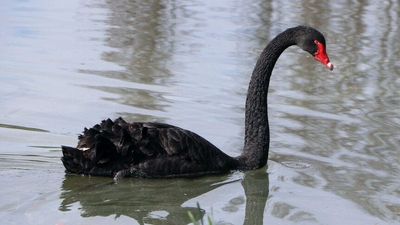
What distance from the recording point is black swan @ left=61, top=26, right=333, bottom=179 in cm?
587

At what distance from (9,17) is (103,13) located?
1.19 m

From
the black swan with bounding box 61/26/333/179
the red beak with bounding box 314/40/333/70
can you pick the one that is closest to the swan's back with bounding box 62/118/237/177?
the black swan with bounding box 61/26/333/179

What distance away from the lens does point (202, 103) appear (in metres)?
7.70

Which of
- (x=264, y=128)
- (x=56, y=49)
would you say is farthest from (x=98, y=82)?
(x=264, y=128)

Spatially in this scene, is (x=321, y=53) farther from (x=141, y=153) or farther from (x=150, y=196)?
(x=150, y=196)

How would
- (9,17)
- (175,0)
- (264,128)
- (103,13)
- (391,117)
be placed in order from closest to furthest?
(264,128) → (391,117) → (9,17) → (103,13) → (175,0)

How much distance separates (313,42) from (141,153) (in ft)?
4.64

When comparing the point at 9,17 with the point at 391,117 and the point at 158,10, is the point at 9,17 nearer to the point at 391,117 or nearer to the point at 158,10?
the point at 158,10

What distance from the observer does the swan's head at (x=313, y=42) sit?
6.61 meters

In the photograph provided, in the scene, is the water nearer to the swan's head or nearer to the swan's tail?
the swan's tail

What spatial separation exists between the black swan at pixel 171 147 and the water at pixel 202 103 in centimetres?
8

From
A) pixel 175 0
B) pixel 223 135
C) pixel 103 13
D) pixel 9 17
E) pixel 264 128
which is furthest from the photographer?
pixel 175 0

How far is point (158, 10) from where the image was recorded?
11.9 metres

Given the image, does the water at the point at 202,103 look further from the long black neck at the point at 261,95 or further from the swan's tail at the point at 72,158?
the long black neck at the point at 261,95
